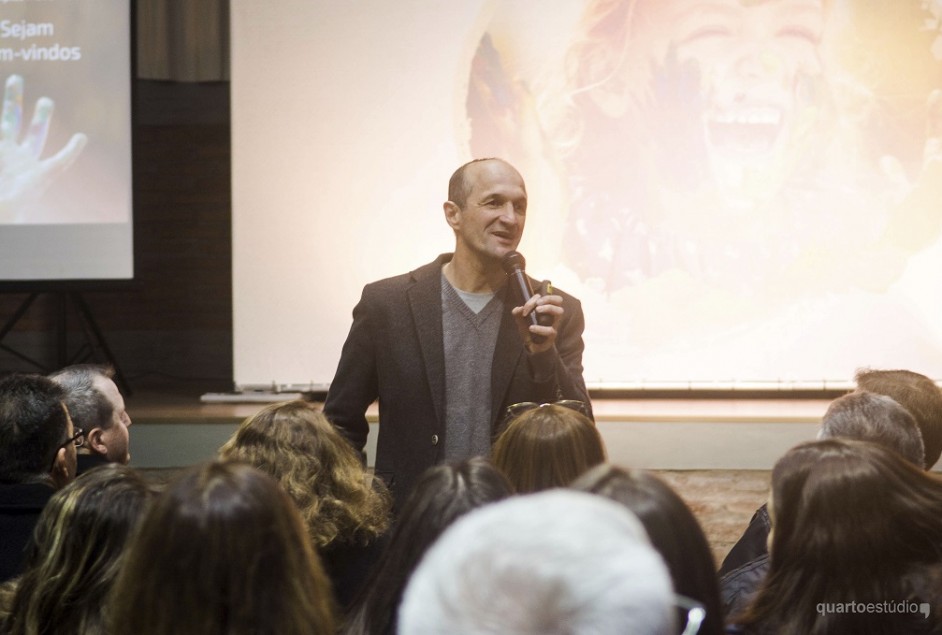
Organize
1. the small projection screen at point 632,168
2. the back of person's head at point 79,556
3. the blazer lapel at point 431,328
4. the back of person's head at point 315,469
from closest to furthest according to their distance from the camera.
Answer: the back of person's head at point 79,556, the back of person's head at point 315,469, the blazer lapel at point 431,328, the small projection screen at point 632,168

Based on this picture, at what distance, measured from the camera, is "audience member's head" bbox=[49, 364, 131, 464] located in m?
2.45

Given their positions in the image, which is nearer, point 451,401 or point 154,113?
point 451,401

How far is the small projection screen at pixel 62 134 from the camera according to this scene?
4.78 meters

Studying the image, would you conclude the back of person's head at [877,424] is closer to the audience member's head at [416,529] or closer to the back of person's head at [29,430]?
the audience member's head at [416,529]

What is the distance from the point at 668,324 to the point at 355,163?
4.93 ft

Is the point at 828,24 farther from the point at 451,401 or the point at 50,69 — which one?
the point at 50,69

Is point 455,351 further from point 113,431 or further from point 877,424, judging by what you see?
point 877,424

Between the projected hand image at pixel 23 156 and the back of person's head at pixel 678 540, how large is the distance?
422cm

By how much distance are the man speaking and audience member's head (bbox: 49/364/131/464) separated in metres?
0.49

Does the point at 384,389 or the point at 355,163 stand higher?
→ the point at 355,163

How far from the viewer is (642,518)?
1149 mm

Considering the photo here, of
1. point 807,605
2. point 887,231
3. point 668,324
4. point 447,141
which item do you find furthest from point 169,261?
point 807,605

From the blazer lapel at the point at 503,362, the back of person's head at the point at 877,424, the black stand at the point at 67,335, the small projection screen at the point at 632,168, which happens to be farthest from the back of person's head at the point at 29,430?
the black stand at the point at 67,335

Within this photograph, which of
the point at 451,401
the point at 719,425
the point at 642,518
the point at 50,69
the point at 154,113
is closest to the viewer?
the point at 642,518
